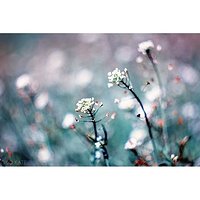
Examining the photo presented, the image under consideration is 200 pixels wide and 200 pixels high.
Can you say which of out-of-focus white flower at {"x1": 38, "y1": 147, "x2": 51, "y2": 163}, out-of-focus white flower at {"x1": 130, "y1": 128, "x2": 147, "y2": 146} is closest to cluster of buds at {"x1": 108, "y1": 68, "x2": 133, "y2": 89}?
out-of-focus white flower at {"x1": 130, "y1": 128, "x2": 147, "y2": 146}

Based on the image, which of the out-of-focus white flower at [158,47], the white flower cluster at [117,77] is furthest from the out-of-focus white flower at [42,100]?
the out-of-focus white flower at [158,47]

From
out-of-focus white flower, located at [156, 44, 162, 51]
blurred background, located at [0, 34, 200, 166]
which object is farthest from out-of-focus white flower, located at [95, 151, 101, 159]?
out-of-focus white flower, located at [156, 44, 162, 51]

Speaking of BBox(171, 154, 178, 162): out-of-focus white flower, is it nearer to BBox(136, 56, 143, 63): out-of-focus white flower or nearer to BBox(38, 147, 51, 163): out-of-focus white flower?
BBox(136, 56, 143, 63): out-of-focus white flower

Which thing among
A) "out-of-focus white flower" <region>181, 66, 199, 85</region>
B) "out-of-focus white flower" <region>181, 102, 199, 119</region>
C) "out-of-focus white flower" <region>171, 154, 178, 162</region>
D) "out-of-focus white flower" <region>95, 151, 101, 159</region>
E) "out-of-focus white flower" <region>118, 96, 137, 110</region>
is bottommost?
"out-of-focus white flower" <region>171, 154, 178, 162</region>

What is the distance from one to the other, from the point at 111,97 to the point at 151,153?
335mm

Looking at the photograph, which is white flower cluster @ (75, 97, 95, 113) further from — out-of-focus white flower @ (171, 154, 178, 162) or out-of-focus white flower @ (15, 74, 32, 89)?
out-of-focus white flower @ (171, 154, 178, 162)

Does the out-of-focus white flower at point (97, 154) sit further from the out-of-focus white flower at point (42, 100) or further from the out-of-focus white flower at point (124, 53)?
the out-of-focus white flower at point (124, 53)

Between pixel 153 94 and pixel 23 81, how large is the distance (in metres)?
0.64

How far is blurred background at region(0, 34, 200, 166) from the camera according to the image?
70.8 inches

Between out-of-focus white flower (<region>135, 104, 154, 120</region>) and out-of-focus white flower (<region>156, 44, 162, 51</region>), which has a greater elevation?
out-of-focus white flower (<region>156, 44, 162, 51</region>)

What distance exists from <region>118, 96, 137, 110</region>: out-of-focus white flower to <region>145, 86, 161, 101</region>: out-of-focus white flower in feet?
0.23

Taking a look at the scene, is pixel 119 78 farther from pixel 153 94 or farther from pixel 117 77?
pixel 153 94

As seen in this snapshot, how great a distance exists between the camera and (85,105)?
182 cm
